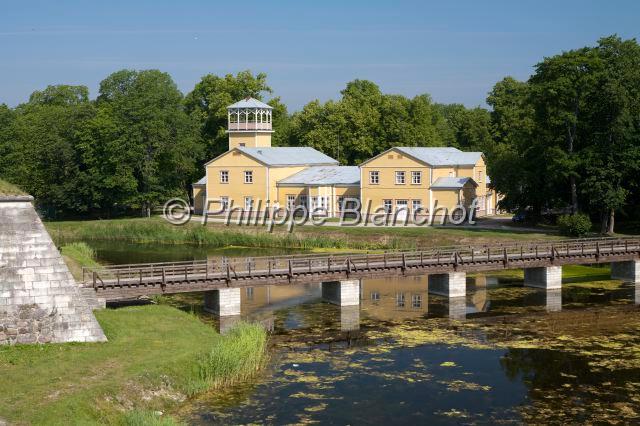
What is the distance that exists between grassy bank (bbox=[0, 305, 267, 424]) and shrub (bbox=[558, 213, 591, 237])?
3278 centimetres

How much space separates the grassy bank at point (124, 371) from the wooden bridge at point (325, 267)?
4.08m

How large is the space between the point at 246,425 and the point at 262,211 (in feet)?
166

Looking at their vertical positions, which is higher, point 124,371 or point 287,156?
point 287,156

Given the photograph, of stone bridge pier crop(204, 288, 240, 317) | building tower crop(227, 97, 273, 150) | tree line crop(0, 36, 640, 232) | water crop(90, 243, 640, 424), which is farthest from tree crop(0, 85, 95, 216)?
stone bridge pier crop(204, 288, 240, 317)

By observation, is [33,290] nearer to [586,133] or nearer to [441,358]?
[441,358]

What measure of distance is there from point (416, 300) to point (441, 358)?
12090 millimetres

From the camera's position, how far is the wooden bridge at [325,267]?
3734cm

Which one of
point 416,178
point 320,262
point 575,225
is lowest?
point 320,262

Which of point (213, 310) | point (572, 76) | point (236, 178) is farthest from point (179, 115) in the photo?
point (213, 310)

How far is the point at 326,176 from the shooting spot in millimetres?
75062

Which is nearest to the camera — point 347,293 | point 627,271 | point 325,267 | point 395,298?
point 325,267

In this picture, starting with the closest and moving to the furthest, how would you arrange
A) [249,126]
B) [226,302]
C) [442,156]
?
[226,302], [442,156], [249,126]

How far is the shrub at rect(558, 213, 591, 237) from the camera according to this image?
5806 cm

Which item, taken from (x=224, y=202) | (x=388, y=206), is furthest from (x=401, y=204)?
(x=224, y=202)
